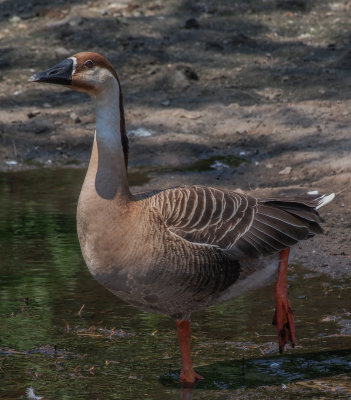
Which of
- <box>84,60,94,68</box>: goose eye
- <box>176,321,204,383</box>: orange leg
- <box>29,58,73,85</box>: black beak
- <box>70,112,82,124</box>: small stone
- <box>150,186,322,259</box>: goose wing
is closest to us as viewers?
<box>29,58,73,85</box>: black beak

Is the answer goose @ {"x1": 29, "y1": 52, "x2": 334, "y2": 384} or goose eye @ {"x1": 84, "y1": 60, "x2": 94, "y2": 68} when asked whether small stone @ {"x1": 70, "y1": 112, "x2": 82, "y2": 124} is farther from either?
goose eye @ {"x1": 84, "y1": 60, "x2": 94, "y2": 68}

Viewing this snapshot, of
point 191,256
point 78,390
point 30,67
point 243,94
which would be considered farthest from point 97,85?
point 30,67

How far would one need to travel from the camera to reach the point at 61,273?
22.9 feet

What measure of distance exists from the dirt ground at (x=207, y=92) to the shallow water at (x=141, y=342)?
1.03 m

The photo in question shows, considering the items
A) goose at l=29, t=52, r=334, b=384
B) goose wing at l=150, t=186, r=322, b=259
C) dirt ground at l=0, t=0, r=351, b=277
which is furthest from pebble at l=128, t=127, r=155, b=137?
goose at l=29, t=52, r=334, b=384

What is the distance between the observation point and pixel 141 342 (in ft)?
18.6

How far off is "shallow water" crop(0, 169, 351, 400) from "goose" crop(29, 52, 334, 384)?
9.5 inches

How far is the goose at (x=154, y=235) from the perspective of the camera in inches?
189

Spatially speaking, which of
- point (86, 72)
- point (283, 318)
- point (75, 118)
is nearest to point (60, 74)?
point (86, 72)

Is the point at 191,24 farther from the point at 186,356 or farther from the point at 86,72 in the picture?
the point at 186,356

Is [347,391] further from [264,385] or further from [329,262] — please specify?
[329,262]

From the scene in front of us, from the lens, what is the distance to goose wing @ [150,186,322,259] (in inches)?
197

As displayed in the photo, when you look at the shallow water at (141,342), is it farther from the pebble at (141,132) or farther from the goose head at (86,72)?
the pebble at (141,132)

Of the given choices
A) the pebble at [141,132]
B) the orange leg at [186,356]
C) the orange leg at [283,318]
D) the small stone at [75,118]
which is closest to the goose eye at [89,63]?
the orange leg at [186,356]
